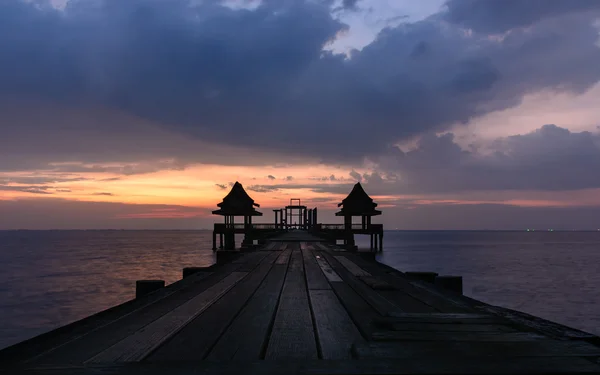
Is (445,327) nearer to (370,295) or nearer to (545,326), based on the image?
(545,326)

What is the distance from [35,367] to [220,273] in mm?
5706

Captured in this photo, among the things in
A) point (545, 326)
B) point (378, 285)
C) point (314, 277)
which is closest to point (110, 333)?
point (545, 326)

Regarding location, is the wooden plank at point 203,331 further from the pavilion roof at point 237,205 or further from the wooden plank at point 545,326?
the pavilion roof at point 237,205

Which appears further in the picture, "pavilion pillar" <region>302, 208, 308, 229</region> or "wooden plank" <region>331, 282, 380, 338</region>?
"pavilion pillar" <region>302, 208, 308, 229</region>

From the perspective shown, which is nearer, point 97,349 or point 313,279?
point 97,349

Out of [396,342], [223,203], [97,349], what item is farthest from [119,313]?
[223,203]

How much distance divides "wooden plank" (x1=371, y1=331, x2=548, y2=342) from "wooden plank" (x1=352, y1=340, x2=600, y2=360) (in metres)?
0.09

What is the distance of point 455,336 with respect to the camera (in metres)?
3.29

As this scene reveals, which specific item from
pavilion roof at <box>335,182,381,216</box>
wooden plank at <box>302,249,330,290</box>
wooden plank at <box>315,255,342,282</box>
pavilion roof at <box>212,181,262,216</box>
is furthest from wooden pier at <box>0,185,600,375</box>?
pavilion roof at <box>212,181,262,216</box>

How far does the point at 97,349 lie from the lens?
312 cm

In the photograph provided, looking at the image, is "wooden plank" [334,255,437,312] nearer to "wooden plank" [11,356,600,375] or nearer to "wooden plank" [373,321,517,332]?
"wooden plank" [373,321,517,332]

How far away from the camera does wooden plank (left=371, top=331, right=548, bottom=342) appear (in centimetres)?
316

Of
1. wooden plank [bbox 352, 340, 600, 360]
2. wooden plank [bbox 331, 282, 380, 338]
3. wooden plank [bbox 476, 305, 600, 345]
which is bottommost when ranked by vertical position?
wooden plank [bbox 331, 282, 380, 338]

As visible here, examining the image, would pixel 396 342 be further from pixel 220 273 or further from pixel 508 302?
pixel 508 302
